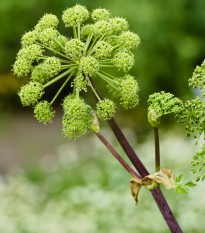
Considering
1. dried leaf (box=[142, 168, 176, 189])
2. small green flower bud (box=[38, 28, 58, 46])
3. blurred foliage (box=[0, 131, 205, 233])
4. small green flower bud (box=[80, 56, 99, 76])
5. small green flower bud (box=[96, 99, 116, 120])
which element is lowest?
dried leaf (box=[142, 168, 176, 189])

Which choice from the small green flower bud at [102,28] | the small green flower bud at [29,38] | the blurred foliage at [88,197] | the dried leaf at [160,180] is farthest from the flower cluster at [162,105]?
the blurred foliage at [88,197]

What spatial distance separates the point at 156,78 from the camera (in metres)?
10.5

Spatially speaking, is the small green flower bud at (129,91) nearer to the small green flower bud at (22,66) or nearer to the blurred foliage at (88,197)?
the small green flower bud at (22,66)

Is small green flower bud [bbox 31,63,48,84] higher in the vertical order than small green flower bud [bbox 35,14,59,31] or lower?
lower

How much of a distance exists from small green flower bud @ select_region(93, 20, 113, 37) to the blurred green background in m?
4.63

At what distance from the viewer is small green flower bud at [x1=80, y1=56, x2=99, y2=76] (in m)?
1.71

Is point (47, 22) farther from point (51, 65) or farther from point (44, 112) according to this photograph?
point (44, 112)

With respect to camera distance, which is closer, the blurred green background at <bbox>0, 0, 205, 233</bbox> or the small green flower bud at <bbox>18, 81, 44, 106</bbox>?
the small green flower bud at <bbox>18, 81, 44, 106</bbox>

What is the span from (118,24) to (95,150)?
7.73m

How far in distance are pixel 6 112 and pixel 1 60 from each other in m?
1.48

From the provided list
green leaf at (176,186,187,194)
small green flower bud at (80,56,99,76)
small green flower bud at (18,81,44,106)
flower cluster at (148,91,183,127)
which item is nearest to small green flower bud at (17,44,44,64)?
small green flower bud at (18,81,44,106)

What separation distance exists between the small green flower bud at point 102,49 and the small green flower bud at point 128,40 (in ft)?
0.27

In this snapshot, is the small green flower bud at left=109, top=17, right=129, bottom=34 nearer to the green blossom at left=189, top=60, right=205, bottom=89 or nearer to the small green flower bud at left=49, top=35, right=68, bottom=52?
the small green flower bud at left=49, top=35, right=68, bottom=52

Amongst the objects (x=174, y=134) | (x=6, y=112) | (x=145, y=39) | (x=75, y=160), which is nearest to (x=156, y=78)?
(x=145, y=39)
